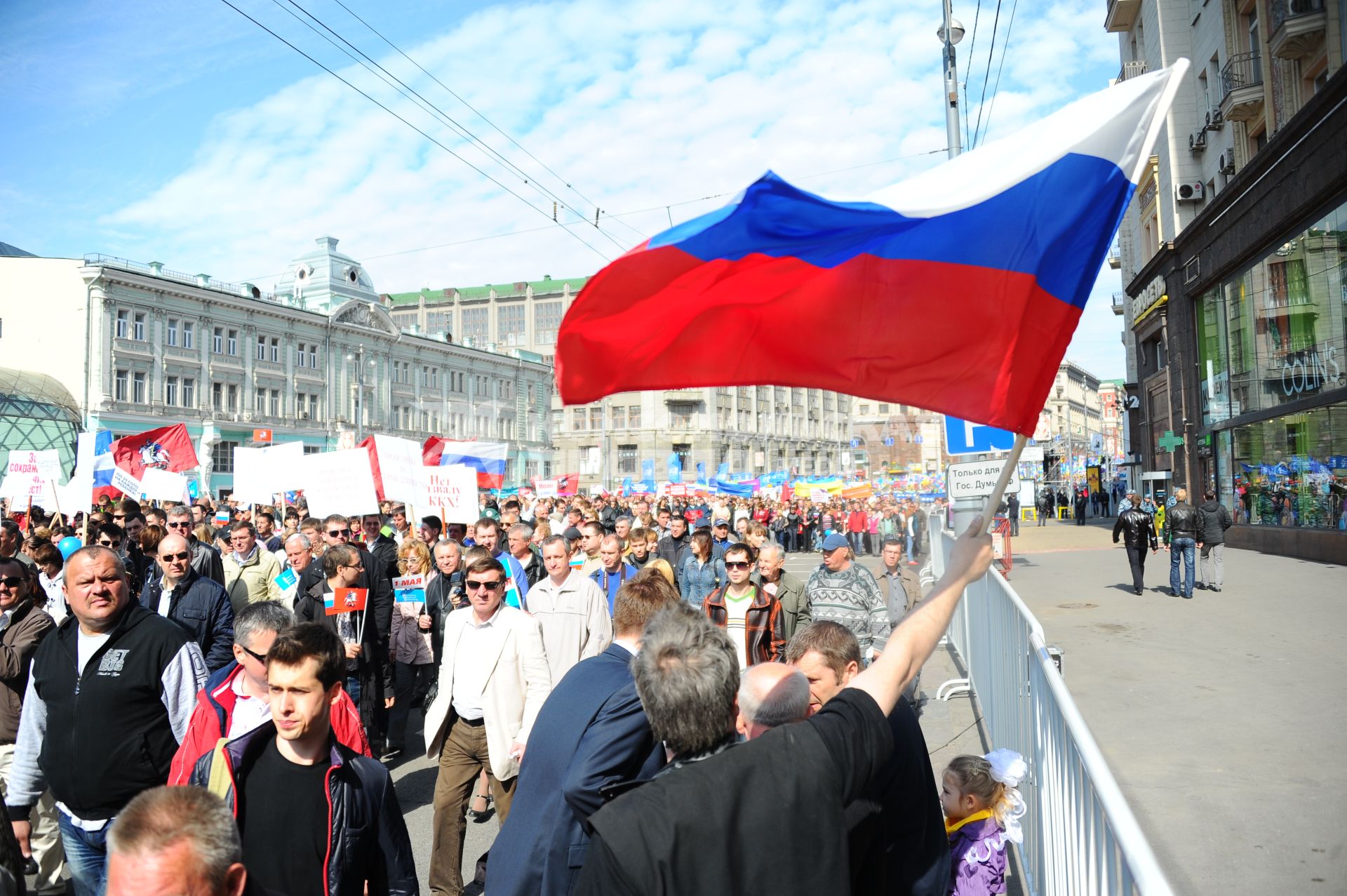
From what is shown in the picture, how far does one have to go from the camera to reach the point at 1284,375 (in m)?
22.9

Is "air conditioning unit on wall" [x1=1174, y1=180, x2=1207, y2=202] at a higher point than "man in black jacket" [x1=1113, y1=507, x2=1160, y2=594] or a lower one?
higher

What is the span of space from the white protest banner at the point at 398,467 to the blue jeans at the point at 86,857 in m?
9.46

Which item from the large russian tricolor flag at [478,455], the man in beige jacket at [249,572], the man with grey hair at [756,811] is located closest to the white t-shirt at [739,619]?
the man in beige jacket at [249,572]

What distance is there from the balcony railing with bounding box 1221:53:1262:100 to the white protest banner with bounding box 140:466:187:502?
83.3 ft

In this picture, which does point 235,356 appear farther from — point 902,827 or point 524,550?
point 902,827

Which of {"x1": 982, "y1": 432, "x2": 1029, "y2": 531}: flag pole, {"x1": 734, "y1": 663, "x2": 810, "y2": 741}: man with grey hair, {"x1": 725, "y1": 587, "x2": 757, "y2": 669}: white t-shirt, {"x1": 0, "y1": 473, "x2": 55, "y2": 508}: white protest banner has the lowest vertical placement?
{"x1": 725, "y1": 587, "x2": 757, "y2": 669}: white t-shirt

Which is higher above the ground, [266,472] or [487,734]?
[266,472]

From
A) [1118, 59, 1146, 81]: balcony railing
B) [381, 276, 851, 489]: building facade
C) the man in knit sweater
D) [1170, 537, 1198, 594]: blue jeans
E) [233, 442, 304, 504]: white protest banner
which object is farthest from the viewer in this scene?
[381, 276, 851, 489]: building facade

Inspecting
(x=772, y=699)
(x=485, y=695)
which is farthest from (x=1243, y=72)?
(x=772, y=699)

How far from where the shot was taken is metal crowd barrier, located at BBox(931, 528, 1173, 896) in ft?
8.79

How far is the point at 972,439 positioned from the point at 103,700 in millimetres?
9424

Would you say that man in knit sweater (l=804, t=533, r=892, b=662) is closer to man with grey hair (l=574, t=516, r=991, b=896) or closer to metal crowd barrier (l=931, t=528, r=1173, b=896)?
metal crowd barrier (l=931, t=528, r=1173, b=896)

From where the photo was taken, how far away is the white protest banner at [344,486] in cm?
1248

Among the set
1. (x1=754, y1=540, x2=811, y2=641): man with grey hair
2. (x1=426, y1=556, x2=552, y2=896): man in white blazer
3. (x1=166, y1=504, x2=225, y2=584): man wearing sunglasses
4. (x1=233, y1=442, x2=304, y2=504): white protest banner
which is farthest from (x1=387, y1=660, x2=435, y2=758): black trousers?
(x1=233, y1=442, x2=304, y2=504): white protest banner
